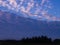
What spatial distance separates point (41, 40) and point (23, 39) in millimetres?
5206

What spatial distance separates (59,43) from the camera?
170 ft

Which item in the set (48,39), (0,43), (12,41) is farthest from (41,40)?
(0,43)

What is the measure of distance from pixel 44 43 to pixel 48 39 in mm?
3568

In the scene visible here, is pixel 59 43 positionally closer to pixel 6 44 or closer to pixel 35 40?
pixel 35 40

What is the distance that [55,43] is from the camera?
5106 centimetres

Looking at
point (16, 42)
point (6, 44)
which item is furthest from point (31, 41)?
point (6, 44)

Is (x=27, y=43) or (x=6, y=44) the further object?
(x=27, y=43)

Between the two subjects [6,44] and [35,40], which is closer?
[6,44]

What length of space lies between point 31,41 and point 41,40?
3.55m

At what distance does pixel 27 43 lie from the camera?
165ft

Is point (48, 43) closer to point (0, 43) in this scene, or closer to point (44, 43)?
point (44, 43)

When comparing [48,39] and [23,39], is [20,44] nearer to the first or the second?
[23,39]

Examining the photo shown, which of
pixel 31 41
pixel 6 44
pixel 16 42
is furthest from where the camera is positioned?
pixel 31 41

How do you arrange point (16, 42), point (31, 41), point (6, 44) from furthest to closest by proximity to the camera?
point (31, 41)
point (16, 42)
point (6, 44)
